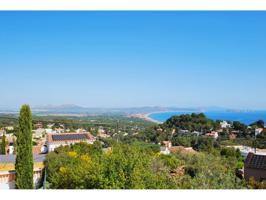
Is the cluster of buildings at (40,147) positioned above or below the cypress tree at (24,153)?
below

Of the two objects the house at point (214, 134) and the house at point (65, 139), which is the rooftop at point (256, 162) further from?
the house at point (65, 139)

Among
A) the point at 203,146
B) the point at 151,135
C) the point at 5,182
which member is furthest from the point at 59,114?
the point at 5,182

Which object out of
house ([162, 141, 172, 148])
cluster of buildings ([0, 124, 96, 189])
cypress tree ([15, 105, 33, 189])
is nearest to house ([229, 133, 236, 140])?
house ([162, 141, 172, 148])

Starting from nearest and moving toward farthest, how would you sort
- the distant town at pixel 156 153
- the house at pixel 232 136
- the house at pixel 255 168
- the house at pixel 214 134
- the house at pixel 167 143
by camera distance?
the distant town at pixel 156 153, the house at pixel 255 168, the house at pixel 167 143, the house at pixel 214 134, the house at pixel 232 136

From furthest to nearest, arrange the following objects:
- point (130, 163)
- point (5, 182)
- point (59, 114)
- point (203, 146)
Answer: point (59, 114)
point (203, 146)
point (5, 182)
point (130, 163)

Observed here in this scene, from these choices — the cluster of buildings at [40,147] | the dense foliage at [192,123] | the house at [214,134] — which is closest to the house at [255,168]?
the cluster of buildings at [40,147]
